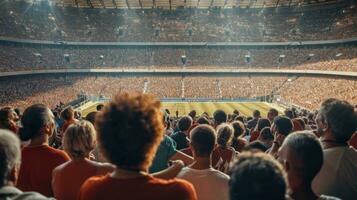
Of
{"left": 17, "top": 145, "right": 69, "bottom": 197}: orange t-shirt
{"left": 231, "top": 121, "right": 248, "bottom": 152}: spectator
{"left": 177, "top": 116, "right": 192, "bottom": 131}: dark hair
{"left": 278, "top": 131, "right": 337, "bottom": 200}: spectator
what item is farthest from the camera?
{"left": 177, "top": 116, "right": 192, "bottom": 131}: dark hair

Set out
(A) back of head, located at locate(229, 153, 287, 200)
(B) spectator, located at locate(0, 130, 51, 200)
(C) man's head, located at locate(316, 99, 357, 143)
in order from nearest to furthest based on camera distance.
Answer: (A) back of head, located at locate(229, 153, 287, 200)
(B) spectator, located at locate(0, 130, 51, 200)
(C) man's head, located at locate(316, 99, 357, 143)

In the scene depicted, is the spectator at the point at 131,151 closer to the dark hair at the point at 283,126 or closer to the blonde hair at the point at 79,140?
the blonde hair at the point at 79,140

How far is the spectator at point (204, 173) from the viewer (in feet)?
15.9

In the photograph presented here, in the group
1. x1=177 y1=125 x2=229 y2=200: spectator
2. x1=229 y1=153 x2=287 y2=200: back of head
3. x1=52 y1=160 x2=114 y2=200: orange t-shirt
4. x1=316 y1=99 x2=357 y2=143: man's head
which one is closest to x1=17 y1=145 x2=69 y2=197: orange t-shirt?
x1=52 y1=160 x2=114 y2=200: orange t-shirt

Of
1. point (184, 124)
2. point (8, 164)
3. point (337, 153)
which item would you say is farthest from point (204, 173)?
point (184, 124)

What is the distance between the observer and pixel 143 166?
3373 mm

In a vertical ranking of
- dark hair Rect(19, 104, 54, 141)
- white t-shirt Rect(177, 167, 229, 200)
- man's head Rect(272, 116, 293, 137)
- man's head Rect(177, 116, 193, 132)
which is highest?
dark hair Rect(19, 104, 54, 141)

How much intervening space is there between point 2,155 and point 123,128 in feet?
3.01

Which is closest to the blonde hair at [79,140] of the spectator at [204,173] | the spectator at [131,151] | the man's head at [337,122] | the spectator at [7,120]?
the spectator at [204,173]

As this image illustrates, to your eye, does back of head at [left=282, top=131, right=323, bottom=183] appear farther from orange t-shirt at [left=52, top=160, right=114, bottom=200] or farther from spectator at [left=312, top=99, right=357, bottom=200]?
orange t-shirt at [left=52, top=160, right=114, bottom=200]

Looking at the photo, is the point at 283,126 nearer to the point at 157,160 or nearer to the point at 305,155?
the point at 157,160

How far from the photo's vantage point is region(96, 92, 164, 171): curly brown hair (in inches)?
130

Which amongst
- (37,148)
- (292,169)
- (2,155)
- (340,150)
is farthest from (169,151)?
(2,155)

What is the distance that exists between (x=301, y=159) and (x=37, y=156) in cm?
315
